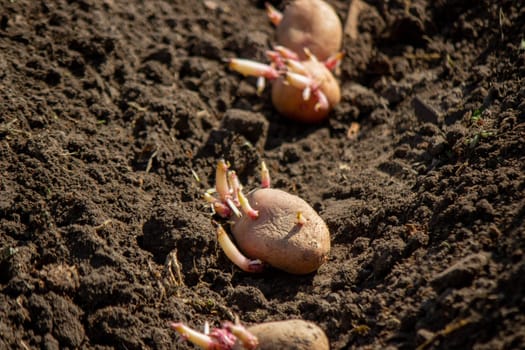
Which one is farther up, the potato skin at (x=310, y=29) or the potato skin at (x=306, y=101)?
the potato skin at (x=310, y=29)

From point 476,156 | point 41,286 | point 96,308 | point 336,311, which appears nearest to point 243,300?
point 336,311

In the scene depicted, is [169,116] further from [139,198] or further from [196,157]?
[139,198]

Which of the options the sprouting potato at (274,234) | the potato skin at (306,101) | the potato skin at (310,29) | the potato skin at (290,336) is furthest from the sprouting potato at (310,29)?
the potato skin at (290,336)

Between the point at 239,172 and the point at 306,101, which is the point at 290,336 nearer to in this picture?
the point at 239,172

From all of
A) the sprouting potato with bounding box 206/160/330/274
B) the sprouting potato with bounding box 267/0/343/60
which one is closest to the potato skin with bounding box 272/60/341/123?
the sprouting potato with bounding box 267/0/343/60

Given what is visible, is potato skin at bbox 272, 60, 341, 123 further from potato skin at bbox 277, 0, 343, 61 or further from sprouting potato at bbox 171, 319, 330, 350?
sprouting potato at bbox 171, 319, 330, 350

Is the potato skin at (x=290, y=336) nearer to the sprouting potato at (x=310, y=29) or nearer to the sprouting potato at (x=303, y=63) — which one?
the sprouting potato at (x=303, y=63)
